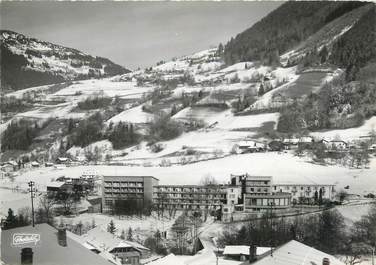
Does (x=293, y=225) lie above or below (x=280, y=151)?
below

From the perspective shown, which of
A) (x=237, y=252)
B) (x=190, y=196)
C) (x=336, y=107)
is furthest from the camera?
(x=336, y=107)

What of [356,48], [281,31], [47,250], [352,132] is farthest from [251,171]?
[281,31]

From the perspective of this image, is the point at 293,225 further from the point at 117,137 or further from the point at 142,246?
the point at 117,137

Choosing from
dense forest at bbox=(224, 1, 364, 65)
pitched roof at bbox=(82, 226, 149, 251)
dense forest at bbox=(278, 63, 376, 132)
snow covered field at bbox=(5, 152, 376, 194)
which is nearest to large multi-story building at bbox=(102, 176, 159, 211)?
snow covered field at bbox=(5, 152, 376, 194)

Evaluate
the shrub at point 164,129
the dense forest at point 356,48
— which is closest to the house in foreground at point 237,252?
the shrub at point 164,129

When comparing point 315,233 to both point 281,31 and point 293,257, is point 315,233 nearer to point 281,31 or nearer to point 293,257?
point 293,257

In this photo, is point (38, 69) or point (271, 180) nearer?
point (271, 180)

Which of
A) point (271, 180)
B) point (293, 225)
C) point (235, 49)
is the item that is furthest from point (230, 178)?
point (235, 49)
